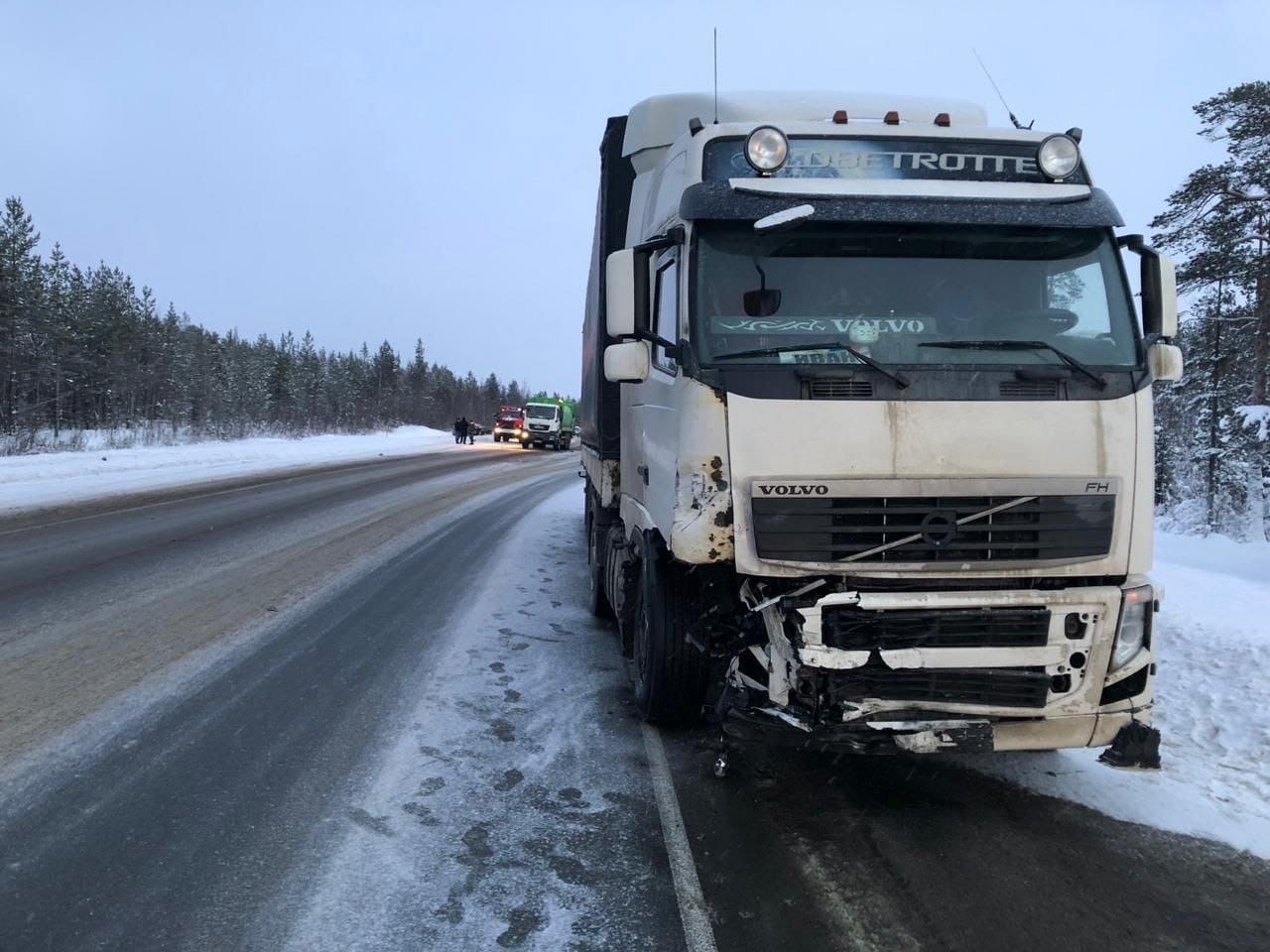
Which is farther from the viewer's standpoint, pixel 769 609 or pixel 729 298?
A: pixel 729 298

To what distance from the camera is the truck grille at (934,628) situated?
133 inches

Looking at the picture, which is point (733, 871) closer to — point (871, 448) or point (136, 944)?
point (871, 448)

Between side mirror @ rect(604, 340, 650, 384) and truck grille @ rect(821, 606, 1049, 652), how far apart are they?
1608 mm

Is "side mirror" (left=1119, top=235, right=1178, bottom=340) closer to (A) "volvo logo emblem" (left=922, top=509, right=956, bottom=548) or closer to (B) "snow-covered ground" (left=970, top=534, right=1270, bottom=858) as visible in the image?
(A) "volvo logo emblem" (left=922, top=509, right=956, bottom=548)

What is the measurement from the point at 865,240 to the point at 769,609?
6.06ft

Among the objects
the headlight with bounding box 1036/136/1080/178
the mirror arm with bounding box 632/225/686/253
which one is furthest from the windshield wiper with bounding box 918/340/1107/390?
the mirror arm with bounding box 632/225/686/253

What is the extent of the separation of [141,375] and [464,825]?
74808 mm

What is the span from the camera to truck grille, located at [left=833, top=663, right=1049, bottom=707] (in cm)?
340

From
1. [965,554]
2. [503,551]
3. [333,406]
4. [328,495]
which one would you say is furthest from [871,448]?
[333,406]

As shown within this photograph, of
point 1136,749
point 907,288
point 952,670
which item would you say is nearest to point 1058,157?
point 907,288

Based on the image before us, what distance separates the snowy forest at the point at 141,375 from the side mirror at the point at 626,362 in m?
31.4

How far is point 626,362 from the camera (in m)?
4.18

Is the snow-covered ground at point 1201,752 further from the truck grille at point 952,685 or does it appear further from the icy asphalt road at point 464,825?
the truck grille at point 952,685

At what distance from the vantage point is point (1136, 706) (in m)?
3.53
